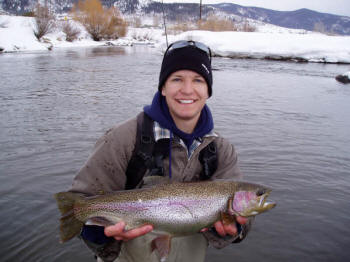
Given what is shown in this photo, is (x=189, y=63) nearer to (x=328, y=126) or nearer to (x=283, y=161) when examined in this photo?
(x=283, y=161)

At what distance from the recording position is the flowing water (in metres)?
3.28

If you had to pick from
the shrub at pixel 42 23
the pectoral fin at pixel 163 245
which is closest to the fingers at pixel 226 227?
the pectoral fin at pixel 163 245

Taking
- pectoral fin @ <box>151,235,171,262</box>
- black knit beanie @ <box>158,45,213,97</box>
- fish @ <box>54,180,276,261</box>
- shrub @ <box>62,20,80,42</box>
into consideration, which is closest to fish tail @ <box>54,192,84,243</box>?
fish @ <box>54,180,276,261</box>

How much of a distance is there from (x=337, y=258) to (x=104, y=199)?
2.65 metres

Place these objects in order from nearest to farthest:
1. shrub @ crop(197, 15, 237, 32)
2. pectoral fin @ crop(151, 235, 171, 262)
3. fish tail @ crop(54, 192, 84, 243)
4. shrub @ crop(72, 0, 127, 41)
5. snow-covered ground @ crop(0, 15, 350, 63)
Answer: fish tail @ crop(54, 192, 84, 243), pectoral fin @ crop(151, 235, 171, 262), snow-covered ground @ crop(0, 15, 350, 63), shrub @ crop(197, 15, 237, 32), shrub @ crop(72, 0, 127, 41)

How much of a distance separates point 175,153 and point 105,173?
22.1 inches

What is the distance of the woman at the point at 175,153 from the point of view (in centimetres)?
209

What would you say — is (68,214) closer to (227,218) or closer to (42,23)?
(227,218)

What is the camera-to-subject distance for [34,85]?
450 inches

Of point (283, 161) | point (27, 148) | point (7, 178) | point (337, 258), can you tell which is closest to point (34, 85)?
point (27, 148)

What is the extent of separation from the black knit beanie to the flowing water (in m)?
2.01

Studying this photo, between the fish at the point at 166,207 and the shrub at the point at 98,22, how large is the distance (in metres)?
62.0

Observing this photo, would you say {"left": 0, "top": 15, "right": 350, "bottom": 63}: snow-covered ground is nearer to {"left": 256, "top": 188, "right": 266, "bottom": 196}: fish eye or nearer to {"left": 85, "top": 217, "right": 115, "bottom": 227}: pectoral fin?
{"left": 256, "top": 188, "right": 266, "bottom": 196}: fish eye

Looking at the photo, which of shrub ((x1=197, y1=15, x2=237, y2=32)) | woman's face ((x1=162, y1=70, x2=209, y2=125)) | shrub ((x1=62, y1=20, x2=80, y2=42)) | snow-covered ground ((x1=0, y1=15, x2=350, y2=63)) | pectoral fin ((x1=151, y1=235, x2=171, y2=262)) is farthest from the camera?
shrub ((x1=62, y1=20, x2=80, y2=42))
